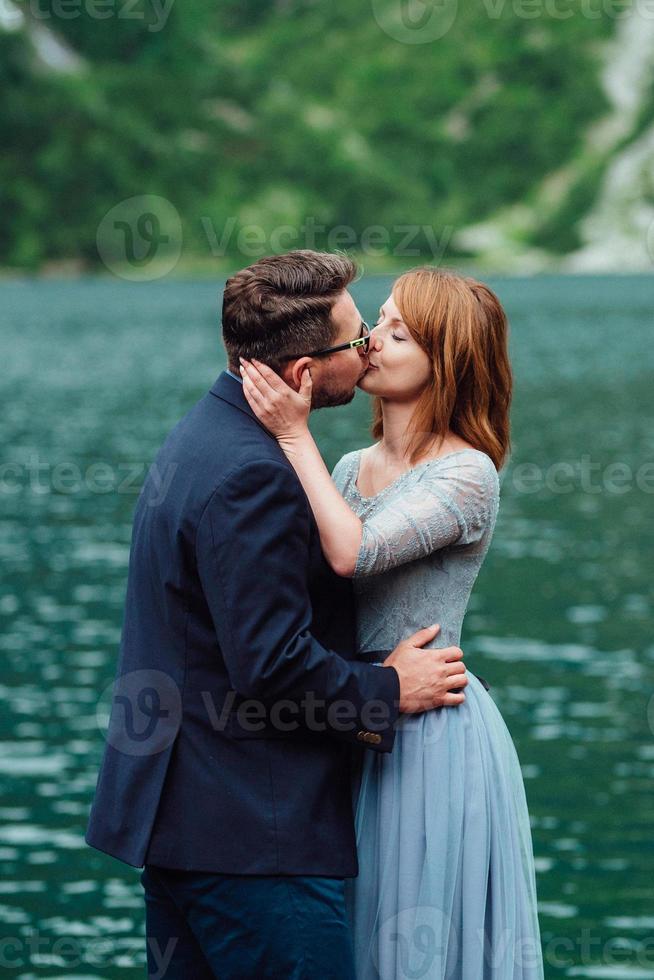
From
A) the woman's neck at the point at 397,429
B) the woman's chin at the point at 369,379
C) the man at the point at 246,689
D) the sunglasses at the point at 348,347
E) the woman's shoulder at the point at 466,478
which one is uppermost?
the sunglasses at the point at 348,347

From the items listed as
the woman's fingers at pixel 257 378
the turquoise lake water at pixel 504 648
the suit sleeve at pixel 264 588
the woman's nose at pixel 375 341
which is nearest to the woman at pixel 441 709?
the woman's nose at pixel 375 341

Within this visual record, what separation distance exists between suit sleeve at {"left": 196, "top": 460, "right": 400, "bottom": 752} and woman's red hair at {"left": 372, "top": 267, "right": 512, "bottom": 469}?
22.3 inches

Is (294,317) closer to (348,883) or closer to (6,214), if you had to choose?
(348,883)

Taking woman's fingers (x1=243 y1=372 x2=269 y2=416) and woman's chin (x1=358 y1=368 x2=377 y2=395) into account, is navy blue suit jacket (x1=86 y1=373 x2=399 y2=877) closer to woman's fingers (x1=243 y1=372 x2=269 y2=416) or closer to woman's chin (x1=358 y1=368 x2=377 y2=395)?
woman's fingers (x1=243 y1=372 x2=269 y2=416)

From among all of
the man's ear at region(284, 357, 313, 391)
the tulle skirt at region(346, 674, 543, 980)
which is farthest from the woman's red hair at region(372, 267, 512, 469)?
the tulle skirt at region(346, 674, 543, 980)

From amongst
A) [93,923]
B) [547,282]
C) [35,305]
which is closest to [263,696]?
[93,923]

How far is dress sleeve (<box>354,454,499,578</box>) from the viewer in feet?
12.5

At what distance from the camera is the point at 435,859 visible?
3910 mm

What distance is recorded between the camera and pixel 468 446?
407 cm

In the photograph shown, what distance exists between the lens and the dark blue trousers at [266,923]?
359cm

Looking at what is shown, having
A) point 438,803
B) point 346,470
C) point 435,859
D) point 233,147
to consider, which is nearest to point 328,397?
point 346,470

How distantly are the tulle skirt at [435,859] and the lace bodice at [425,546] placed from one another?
0.81ft

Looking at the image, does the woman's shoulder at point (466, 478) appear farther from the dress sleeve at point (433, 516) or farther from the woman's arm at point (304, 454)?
the woman's arm at point (304, 454)

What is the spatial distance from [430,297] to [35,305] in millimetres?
100418
